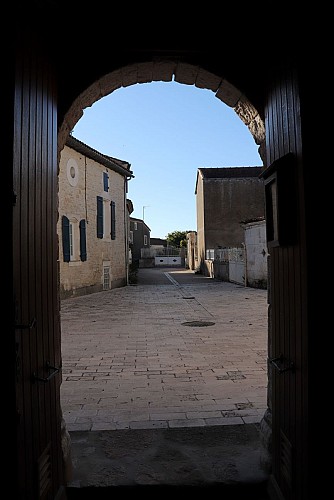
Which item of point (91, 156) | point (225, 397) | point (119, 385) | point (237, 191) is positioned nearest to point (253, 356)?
point (225, 397)

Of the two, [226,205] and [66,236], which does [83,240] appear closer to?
[66,236]

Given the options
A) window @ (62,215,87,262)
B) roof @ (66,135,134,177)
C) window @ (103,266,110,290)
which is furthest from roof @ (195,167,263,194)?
window @ (62,215,87,262)

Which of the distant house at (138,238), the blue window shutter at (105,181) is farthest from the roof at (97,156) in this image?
the distant house at (138,238)

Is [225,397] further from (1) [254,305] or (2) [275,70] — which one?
(1) [254,305]

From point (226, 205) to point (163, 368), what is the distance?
85.8 ft

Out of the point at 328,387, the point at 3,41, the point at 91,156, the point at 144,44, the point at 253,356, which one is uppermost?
the point at 91,156

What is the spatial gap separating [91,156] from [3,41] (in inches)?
586

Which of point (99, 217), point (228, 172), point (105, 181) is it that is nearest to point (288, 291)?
point (99, 217)

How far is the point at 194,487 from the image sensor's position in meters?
2.53

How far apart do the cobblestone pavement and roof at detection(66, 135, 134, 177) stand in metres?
6.91

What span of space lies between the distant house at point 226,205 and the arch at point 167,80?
26.2m

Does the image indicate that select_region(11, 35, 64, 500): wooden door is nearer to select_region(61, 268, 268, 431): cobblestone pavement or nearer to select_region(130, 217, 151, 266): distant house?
select_region(61, 268, 268, 431): cobblestone pavement

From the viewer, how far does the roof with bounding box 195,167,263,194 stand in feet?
102

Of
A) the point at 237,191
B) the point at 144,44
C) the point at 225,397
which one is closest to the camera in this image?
the point at 144,44
